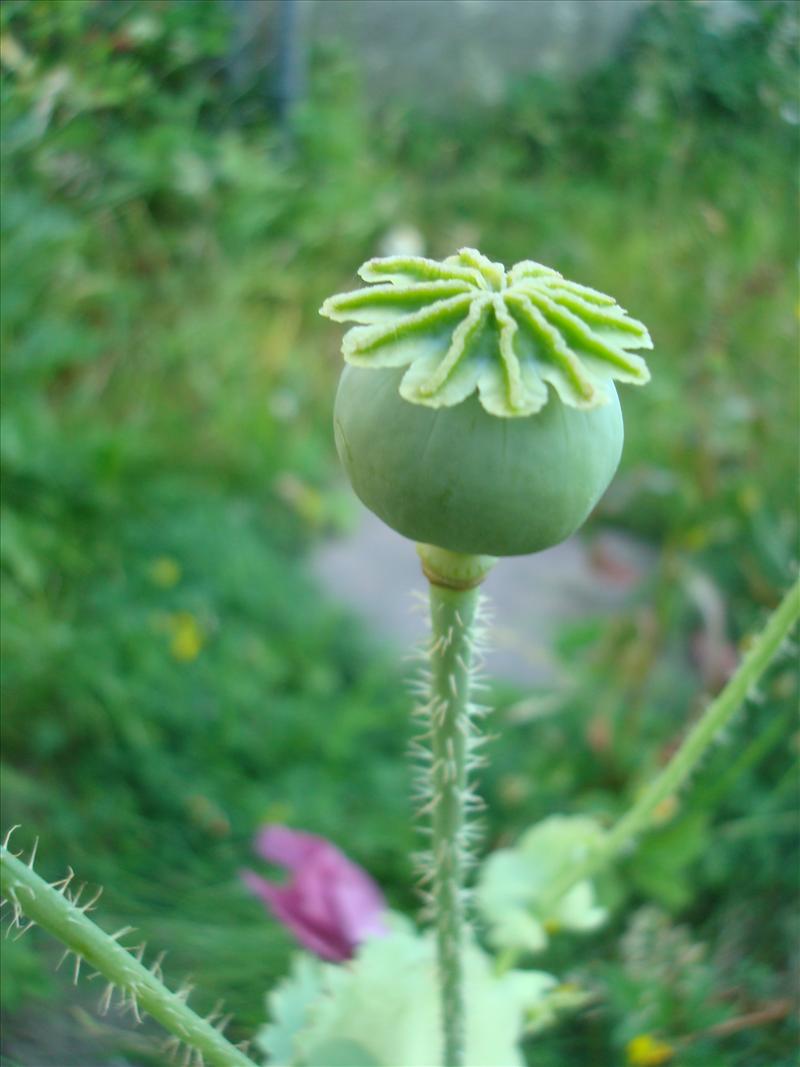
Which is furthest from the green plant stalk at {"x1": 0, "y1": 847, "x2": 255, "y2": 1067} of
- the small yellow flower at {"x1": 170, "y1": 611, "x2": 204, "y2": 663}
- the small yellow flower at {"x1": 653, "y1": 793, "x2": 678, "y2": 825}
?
the small yellow flower at {"x1": 170, "y1": 611, "x2": 204, "y2": 663}

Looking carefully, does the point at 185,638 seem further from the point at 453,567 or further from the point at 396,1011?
the point at 453,567

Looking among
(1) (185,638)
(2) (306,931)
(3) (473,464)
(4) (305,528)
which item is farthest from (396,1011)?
(4) (305,528)

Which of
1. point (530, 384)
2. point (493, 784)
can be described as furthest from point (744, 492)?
point (530, 384)

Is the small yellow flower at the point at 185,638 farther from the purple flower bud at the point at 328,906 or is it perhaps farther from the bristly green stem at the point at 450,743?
the bristly green stem at the point at 450,743

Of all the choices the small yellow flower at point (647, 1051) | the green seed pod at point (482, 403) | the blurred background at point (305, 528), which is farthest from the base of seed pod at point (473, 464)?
the small yellow flower at point (647, 1051)

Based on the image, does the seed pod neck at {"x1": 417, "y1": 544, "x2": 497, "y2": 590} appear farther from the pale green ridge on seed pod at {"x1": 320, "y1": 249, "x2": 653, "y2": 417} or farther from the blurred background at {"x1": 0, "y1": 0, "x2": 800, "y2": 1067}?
the blurred background at {"x1": 0, "y1": 0, "x2": 800, "y2": 1067}

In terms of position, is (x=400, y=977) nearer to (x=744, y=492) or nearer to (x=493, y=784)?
(x=493, y=784)

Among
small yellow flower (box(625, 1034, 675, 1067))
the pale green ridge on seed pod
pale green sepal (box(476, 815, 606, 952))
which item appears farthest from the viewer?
small yellow flower (box(625, 1034, 675, 1067))
